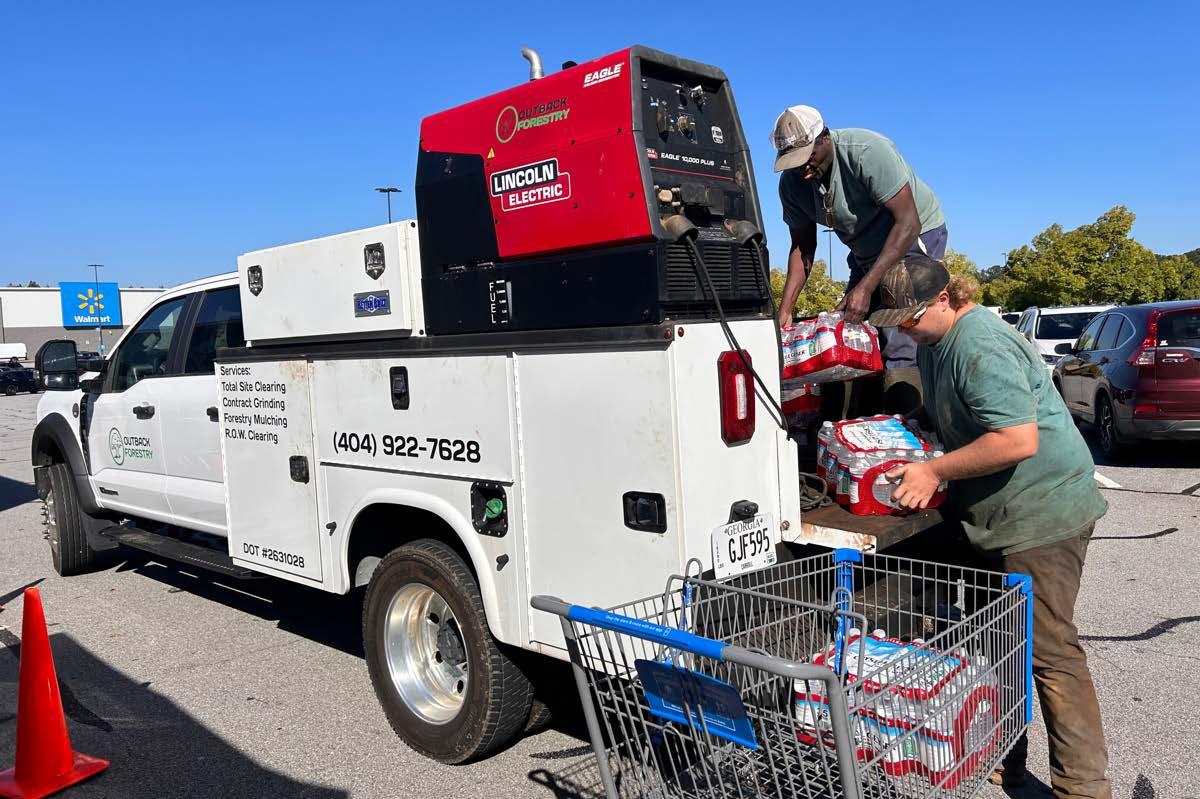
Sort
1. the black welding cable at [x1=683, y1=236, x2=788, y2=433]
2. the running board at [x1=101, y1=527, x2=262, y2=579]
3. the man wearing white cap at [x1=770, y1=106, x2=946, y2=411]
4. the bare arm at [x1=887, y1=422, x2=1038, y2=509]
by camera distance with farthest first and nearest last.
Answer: the running board at [x1=101, y1=527, x2=262, y2=579] < the man wearing white cap at [x1=770, y1=106, x2=946, y2=411] < the black welding cable at [x1=683, y1=236, x2=788, y2=433] < the bare arm at [x1=887, y1=422, x2=1038, y2=509]

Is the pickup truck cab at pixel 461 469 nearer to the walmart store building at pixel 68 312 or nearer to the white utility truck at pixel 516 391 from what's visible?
the white utility truck at pixel 516 391

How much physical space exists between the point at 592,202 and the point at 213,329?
3.23 m

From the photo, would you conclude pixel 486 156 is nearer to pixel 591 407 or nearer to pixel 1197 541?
pixel 591 407

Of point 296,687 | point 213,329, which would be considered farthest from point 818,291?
point 296,687

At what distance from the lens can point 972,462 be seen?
10.1 feet

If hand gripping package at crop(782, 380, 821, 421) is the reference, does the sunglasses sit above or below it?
above

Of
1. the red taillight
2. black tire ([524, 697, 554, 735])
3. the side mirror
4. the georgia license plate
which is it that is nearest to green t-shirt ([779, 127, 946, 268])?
the red taillight

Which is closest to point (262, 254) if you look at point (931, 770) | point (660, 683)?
point (660, 683)

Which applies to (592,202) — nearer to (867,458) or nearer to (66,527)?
(867,458)

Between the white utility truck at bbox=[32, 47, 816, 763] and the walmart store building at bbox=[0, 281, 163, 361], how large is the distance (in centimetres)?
6744

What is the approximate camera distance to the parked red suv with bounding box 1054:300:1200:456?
9664 mm

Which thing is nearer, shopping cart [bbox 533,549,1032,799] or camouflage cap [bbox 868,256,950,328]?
shopping cart [bbox 533,549,1032,799]

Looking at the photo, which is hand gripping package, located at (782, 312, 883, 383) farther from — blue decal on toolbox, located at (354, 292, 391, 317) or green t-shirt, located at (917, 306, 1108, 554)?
blue decal on toolbox, located at (354, 292, 391, 317)

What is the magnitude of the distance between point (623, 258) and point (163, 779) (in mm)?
2965
